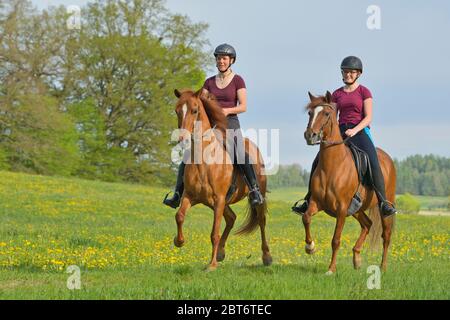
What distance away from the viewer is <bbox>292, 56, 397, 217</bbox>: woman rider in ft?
38.7

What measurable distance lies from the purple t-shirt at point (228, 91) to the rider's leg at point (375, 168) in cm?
239

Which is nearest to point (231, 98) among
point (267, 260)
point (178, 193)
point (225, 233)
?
point (178, 193)

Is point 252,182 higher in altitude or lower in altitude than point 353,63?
lower

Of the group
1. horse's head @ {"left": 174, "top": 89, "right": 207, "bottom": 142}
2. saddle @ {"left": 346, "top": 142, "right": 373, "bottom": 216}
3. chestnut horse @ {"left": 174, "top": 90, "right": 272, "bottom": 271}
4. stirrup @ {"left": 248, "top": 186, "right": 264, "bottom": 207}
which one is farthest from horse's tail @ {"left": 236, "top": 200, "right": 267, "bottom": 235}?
horse's head @ {"left": 174, "top": 89, "right": 207, "bottom": 142}

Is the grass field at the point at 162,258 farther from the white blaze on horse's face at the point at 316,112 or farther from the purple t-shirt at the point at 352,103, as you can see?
the purple t-shirt at the point at 352,103

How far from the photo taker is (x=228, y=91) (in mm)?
11719

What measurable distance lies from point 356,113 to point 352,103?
21cm

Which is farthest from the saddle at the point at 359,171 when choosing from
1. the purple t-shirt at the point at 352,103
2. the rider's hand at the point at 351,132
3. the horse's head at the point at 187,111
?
the horse's head at the point at 187,111

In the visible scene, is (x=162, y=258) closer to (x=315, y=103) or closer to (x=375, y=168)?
(x=375, y=168)

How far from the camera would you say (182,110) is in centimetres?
1021

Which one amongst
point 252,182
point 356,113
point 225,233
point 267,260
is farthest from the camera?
point 267,260

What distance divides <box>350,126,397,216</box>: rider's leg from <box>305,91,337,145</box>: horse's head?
1.34 m
